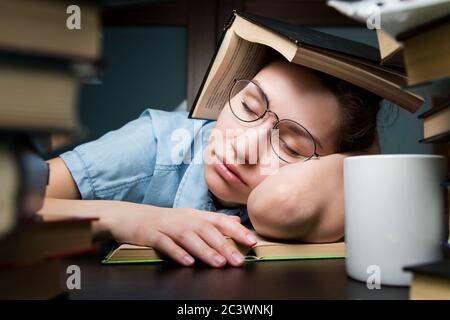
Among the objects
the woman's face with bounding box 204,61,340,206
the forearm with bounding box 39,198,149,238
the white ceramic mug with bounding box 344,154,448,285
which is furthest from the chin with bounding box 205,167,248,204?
the white ceramic mug with bounding box 344,154,448,285

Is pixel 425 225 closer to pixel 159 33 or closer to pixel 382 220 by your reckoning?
pixel 382 220

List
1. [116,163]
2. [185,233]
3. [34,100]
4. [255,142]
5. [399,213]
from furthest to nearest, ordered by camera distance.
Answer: [116,163] → [255,142] → [185,233] → [399,213] → [34,100]

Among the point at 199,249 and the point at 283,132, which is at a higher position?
the point at 283,132

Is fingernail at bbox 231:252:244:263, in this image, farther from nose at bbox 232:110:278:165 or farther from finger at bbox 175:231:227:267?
nose at bbox 232:110:278:165

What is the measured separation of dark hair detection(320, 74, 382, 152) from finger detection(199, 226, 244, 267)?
0.23 meters

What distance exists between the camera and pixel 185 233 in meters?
0.42

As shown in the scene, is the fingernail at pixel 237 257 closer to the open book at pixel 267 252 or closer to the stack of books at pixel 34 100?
the open book at pixel 267 252

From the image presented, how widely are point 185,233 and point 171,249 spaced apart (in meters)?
0.02

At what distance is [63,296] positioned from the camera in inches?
10.5

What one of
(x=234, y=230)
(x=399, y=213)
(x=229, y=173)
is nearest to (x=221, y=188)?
(x=229, y=173)

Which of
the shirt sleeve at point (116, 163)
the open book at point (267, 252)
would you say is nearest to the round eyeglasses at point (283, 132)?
the open book at point (267, 252)

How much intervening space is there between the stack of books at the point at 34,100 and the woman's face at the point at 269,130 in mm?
311

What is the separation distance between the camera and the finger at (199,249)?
39 centimetres

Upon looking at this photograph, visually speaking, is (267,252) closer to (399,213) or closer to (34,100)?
(399,213)
